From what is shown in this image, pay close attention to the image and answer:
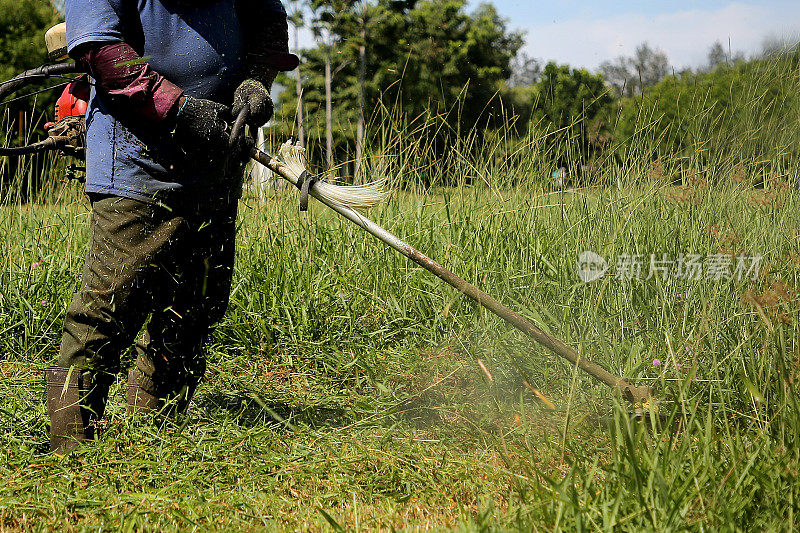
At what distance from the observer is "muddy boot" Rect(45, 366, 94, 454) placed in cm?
238

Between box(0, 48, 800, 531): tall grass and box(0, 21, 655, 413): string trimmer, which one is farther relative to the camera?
box(0, 21, 655, 413): string trimmer

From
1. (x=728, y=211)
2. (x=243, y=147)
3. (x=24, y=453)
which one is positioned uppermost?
(x=243, y=147)

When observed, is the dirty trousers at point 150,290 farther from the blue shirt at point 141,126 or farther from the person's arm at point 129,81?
the person's arm at point 129,81

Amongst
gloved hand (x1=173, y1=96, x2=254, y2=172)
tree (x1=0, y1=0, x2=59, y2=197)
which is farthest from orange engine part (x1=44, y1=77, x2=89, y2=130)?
tree (x1=0, y1=0, x2=59, y2=197)

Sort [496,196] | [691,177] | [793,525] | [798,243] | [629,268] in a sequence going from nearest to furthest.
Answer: [793,525], [798,243], [629,268], [691,177], [496,196]

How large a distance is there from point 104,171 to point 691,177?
2441mm

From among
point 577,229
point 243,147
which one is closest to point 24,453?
point 243,147

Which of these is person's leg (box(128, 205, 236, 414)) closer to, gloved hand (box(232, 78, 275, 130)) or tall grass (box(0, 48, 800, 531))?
tall grass (box(0, 48, 800, 531))

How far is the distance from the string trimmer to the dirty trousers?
0.34 m

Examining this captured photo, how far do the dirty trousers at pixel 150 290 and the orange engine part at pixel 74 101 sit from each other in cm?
48

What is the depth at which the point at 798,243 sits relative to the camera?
276cm

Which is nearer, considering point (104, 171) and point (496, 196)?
point (104, 171)

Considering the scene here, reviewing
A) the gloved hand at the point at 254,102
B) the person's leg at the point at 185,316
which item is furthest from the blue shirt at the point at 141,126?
the person's leg at the point at 185,316

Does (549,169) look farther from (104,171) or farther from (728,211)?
(104,171)
